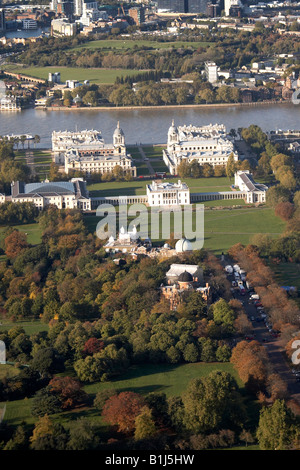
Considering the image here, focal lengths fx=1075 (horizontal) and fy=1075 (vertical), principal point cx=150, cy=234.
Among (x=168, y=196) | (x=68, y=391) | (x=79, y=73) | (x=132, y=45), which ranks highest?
(x=68, y=391)

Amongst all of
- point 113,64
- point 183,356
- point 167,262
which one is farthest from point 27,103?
point 183,356

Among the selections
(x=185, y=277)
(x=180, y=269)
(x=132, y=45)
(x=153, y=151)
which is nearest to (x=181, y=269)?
(x=180, y=269)

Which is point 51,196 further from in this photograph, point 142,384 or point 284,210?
point 142,384

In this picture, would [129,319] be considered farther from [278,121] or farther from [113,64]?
[113,64]

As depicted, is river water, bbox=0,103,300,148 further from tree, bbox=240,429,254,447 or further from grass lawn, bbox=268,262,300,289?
tree, bbox=240,429,254,447

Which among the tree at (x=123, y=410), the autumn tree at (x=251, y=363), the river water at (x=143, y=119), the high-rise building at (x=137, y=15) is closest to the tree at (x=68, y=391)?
the tree at (x=123, y=410)
